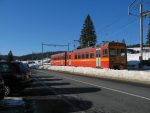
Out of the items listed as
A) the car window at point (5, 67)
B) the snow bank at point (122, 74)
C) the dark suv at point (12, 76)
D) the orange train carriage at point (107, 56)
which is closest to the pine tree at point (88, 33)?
the orange train carriage at point (107, 56)

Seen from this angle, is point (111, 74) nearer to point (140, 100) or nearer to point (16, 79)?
point (16, 79)

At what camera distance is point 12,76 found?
1636 centimetres

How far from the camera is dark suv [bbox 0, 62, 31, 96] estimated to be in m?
16.2

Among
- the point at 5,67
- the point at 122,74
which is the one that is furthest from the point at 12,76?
the point at 122,74

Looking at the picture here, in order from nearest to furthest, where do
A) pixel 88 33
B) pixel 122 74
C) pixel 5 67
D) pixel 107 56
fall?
pixel 5 67, pixel 122 74, pixel 107 56, pixel 88 33

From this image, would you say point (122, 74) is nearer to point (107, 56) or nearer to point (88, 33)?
point (107, 56)

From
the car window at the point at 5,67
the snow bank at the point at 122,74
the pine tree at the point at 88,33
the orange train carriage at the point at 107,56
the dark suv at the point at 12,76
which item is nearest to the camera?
the dark suv at the point at 12,76

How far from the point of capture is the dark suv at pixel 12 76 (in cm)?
1625

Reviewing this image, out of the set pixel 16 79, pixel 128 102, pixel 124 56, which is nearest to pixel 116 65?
pixel 124 56

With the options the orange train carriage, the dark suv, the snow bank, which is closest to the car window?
→ the dark suv

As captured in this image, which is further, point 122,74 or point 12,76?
point 122,74

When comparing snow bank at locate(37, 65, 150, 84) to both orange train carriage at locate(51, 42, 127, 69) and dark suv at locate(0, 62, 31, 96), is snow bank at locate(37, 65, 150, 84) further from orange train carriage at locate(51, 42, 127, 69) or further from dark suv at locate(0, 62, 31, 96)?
dark suv at locate(0, 62, 31, 96)

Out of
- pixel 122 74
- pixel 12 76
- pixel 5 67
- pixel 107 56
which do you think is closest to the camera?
pixel 12 76

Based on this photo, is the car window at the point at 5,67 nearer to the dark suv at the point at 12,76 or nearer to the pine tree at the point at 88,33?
the dark suv at the point at 12,76
